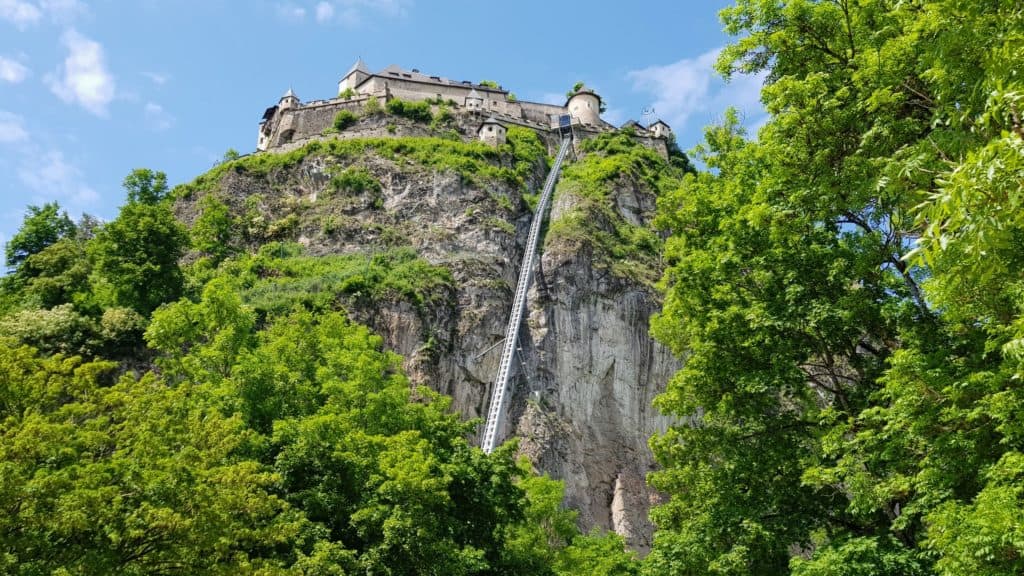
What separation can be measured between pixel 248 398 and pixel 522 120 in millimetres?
48208

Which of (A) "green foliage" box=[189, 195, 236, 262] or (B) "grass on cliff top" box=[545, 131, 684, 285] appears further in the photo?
(B) "grass on cliff top" box=[545, 131, 684, 285]

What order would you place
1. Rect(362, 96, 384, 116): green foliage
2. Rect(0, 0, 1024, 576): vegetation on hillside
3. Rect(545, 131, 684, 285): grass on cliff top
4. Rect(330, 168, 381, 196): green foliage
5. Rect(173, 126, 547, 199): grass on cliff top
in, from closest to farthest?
Rect(0, 0, 1024, 576): vegetation on hillside → Rect(545, 131, 684, 285): grass on cliff top → Rect(330, 168, 381, 196): green foliage → Rect(173, 126, 547, 199): grass on cliff top → Rect(362, 96, 384, 116): green foliage

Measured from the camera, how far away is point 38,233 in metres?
43.9

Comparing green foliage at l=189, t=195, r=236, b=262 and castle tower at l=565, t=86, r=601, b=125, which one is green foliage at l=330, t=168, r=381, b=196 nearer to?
green foliage at l=189, t=195, r=236, b=262

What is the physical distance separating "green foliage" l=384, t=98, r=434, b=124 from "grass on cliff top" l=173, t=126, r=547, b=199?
4.27 m

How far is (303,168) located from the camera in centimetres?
5131

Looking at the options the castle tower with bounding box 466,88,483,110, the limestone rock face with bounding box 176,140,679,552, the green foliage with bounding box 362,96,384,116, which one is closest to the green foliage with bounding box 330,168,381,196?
the limestone rock face with bounding box 176,140,679,552

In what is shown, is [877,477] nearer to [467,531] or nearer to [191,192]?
[467,531]

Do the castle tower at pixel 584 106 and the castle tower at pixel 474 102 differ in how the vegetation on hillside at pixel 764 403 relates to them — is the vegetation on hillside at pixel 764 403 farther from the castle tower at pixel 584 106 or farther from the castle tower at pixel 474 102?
the castle tower at pixel 584 106

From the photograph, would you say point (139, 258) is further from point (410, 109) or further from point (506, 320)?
point (410, 109)

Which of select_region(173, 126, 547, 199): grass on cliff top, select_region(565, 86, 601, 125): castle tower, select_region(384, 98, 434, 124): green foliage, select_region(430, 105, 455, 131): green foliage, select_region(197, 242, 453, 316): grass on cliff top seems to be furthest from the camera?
select_region(565, 86, 601, 125): castle tower

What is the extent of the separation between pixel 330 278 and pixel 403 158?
13949 millimetres

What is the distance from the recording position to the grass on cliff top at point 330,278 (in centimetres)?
3738

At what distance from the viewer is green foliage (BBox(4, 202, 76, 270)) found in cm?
4284
